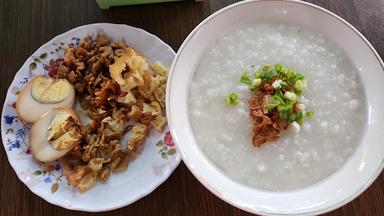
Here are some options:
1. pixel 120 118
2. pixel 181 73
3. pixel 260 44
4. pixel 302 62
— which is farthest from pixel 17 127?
pixel 302 62

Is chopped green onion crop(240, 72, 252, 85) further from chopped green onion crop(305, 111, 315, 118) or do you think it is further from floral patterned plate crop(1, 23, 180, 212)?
floral patterned plate crop(1, 23, 180, 212)

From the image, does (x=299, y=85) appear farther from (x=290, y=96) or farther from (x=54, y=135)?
(x=54, y=135)

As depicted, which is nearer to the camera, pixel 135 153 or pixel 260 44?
pixel 260 44

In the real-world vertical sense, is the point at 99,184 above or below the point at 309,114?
below

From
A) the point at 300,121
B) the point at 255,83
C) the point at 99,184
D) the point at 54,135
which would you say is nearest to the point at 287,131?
the point at 300,121

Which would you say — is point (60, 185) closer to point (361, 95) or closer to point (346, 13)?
point (361, 95)

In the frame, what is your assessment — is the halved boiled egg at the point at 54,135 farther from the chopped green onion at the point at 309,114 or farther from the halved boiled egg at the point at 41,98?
the chopped green onion at the point at 309,114
